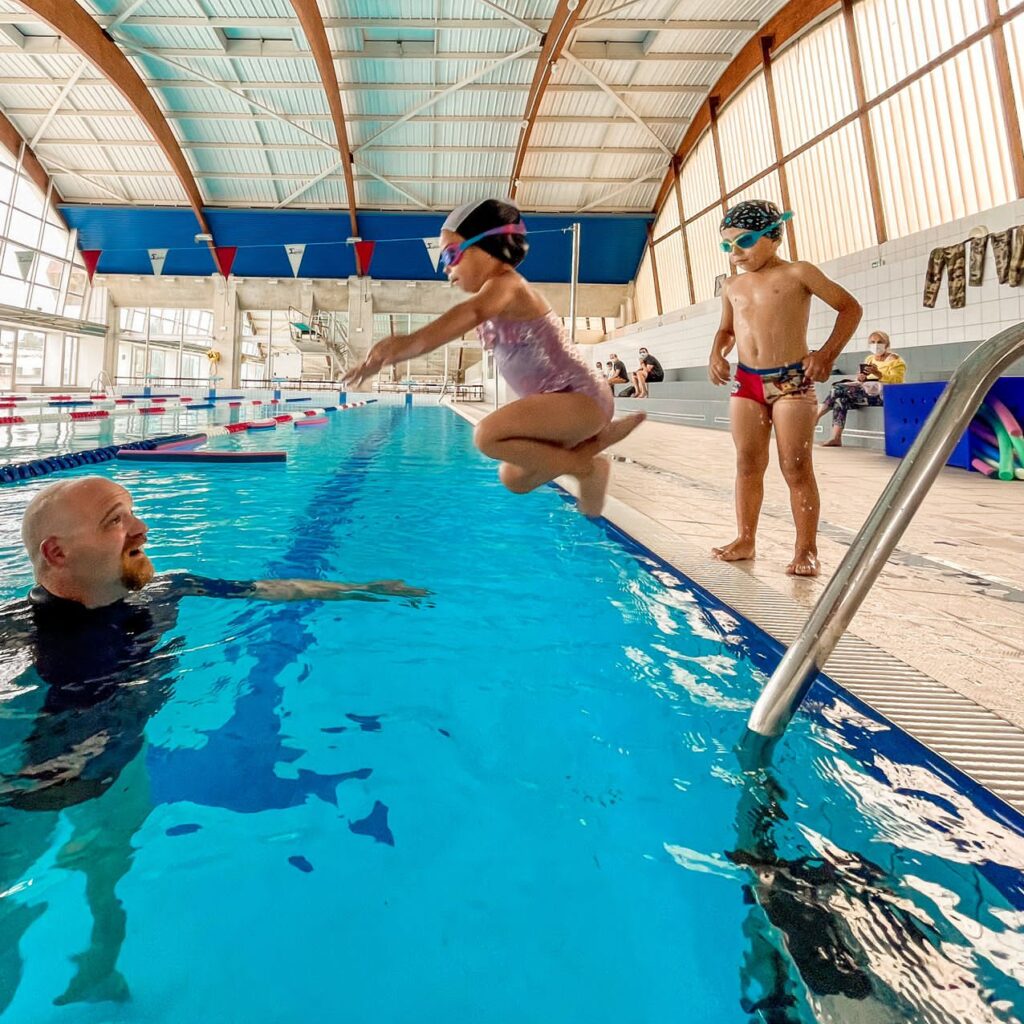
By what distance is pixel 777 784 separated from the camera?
134 cm

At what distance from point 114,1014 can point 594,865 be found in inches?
28.3

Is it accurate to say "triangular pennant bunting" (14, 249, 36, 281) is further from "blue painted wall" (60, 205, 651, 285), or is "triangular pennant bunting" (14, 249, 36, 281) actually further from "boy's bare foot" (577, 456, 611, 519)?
"boy's bare foot" (577, 456, 611, 519)

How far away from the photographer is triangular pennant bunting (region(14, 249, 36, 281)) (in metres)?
19.2

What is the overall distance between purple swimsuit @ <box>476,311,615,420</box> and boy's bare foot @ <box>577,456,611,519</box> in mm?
271

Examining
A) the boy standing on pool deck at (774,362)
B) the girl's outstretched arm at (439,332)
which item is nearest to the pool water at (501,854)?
the boy standing on pool deck at (774,362)

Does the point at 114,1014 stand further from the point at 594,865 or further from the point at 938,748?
the point at 938,748

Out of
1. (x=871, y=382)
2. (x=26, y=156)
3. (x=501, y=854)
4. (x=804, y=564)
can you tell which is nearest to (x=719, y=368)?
(x=804, y=564)

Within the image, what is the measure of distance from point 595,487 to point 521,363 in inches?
23.9

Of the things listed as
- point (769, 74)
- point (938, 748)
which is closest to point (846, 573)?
point (938, 748)

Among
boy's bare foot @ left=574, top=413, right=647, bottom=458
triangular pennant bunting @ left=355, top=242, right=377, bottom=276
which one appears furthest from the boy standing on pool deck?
triangular pennant bunting @ left=355, top=242, right=377, bottom=276

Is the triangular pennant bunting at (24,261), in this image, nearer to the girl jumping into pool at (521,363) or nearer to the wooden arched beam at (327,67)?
the wooden arched beam at (327,67)

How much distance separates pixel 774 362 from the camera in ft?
8.67

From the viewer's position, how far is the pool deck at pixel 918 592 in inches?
54.1

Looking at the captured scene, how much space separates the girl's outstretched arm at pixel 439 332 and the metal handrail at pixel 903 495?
115cm
